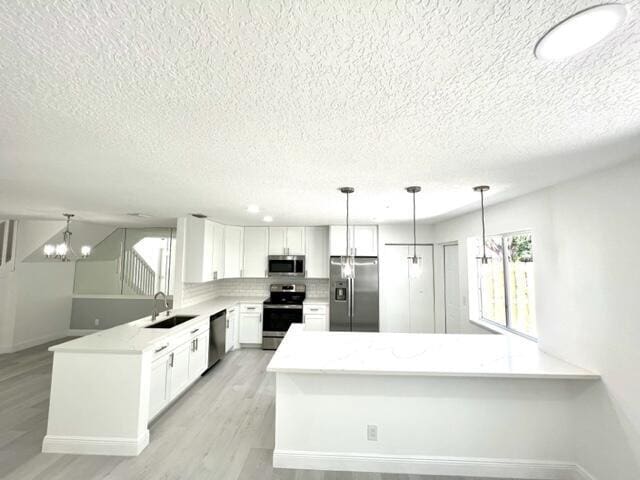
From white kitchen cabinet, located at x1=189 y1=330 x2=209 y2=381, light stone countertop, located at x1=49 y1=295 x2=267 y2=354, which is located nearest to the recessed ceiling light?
light stone countertop, located at x1=49 y1=295 x2=267 y2=354

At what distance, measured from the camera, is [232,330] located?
16.3 feet

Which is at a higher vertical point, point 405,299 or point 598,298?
point 598,298

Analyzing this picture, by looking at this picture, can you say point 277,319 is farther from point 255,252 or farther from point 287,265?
point 255,252

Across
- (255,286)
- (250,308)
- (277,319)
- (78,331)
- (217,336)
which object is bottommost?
(78,331)

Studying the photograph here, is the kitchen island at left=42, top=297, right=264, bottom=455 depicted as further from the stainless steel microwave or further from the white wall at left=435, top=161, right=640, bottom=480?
the white wall at left=435, top=161, right=640, bottom=480

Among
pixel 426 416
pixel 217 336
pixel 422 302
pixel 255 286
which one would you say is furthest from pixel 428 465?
pixel 255 286

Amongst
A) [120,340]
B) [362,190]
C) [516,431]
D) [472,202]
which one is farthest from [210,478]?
[472,202]

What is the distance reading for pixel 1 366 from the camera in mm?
4191

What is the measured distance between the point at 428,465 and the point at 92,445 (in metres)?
2.76

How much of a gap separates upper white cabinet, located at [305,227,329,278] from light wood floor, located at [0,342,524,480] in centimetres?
209

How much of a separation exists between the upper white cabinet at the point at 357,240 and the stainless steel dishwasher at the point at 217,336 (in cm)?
215

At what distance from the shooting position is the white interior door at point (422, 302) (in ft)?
16.2

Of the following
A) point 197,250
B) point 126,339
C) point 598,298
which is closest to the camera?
point 598,298

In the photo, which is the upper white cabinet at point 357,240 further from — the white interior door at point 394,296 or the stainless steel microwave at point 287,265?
the stainless steel microwave at point 287,265
